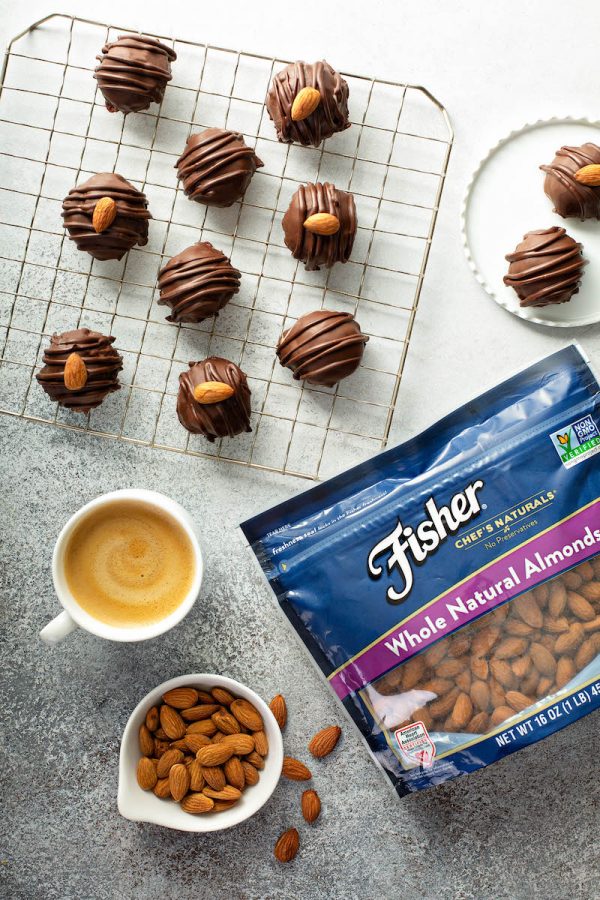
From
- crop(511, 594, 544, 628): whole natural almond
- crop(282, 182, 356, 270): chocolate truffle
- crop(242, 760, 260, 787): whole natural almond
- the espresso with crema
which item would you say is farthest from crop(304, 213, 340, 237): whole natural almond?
crop(242, 760, 260, 787): whole natural almond

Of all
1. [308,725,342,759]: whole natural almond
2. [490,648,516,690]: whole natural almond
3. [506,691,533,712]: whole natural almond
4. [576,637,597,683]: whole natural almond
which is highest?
[576,637,597,683]: whole natural almond

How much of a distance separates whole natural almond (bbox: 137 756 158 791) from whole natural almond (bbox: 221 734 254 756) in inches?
6.6

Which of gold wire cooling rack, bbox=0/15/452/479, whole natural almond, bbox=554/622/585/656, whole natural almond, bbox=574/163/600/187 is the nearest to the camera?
whole natural almond, bbox=554/622/585/656

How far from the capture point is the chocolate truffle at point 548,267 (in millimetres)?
1643

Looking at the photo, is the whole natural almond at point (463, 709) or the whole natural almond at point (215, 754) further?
the whole natural almond at point (215, 754)

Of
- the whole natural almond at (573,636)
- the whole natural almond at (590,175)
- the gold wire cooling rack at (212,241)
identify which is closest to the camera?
the whole natural almond at (573,636)

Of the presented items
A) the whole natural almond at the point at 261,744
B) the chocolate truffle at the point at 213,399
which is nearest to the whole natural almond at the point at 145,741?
the whole natural almond at the point at 261,744

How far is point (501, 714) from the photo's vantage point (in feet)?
5.03

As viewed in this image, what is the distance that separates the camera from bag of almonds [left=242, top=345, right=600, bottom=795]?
1.52 metres

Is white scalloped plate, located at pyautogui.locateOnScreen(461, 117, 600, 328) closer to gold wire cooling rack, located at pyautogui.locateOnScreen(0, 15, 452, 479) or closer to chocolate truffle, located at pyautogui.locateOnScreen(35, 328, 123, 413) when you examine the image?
gold wire cooling rack, located at pyautogui.locateOnScreen(0, 15, 452, 479)

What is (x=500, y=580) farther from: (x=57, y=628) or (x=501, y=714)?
(x=57, y=628)

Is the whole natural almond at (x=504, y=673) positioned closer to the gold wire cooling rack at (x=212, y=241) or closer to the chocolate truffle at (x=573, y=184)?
the gold wire cooling rack at (x=212, y=241)

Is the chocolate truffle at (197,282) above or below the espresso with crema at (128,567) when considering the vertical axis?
above

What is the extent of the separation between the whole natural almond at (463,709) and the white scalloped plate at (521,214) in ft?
2.77
